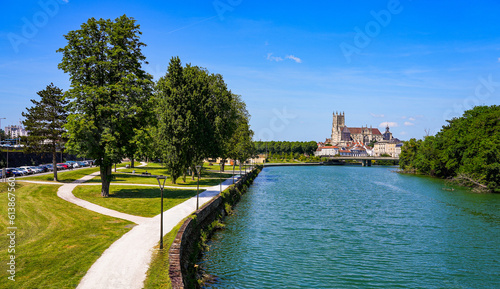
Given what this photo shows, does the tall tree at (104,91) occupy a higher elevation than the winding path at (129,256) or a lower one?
higher

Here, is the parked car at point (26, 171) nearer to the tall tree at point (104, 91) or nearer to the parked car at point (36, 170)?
the parked car at point (36, 170)

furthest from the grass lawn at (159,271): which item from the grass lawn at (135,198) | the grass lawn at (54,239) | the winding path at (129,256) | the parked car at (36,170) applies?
the parked car at (36,170)

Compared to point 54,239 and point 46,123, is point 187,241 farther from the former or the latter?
point 46,123

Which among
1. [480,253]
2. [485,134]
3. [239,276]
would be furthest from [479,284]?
[485,134]

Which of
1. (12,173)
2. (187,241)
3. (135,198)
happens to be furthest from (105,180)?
(12,173)

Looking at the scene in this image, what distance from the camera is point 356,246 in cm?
2692

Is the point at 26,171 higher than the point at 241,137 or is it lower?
lower

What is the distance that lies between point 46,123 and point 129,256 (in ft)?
122

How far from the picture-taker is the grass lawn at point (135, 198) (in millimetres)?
30953

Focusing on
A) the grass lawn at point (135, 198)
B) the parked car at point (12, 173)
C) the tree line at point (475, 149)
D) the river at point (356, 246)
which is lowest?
the river at point (356, 246)

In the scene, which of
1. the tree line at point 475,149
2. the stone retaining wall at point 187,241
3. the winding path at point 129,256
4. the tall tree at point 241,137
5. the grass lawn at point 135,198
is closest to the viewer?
the winding path at point 129,256

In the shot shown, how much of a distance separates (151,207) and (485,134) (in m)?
59.7

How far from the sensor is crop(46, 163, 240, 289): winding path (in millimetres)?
14766

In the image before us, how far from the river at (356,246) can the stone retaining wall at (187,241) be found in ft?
4.77
